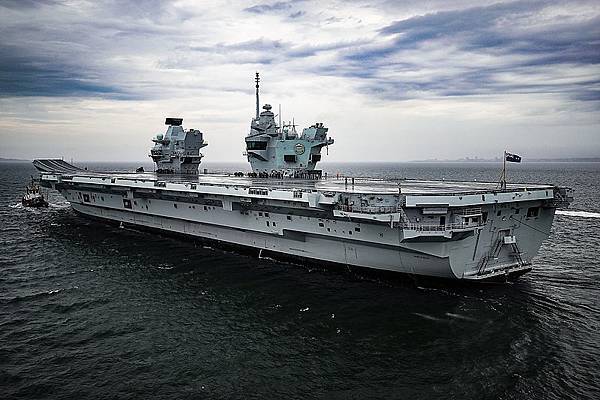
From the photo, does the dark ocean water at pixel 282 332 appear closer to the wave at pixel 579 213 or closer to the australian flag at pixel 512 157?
the australian flag at pixel 512 157

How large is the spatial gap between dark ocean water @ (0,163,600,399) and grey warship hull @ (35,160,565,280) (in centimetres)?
86

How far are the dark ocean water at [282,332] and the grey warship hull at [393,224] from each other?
86cm

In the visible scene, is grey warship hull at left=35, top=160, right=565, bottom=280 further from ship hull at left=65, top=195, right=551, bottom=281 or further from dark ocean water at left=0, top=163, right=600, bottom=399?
dark ocean water at left=0, top=163, right=600, bottom=399

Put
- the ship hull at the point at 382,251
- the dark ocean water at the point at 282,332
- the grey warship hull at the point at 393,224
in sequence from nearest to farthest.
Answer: the dark ocean water at the point at 282,332 < the grey warship hull at the point at 393,224 < the ship hull at the point at 382,251

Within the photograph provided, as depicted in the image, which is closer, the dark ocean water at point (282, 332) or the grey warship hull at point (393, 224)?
the dark ocean water at point (282, 332)

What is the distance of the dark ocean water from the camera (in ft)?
30.4

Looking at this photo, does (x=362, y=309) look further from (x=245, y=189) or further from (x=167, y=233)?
(x=167, y=233)

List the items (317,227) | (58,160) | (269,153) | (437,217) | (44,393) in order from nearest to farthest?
Result: (44,393) < (437,217) < (317,227) < (269,153) < (58,160)

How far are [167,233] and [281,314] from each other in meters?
12.3

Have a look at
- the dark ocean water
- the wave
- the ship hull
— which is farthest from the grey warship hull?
the wave

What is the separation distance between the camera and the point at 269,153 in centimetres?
2722

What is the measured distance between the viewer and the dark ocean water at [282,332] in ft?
30.4

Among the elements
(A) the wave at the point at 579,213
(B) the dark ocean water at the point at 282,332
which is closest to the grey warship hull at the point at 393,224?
(B) the dark ocean water at the point at 282,332

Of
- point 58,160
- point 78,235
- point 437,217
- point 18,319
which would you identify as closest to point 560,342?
point 437,217
